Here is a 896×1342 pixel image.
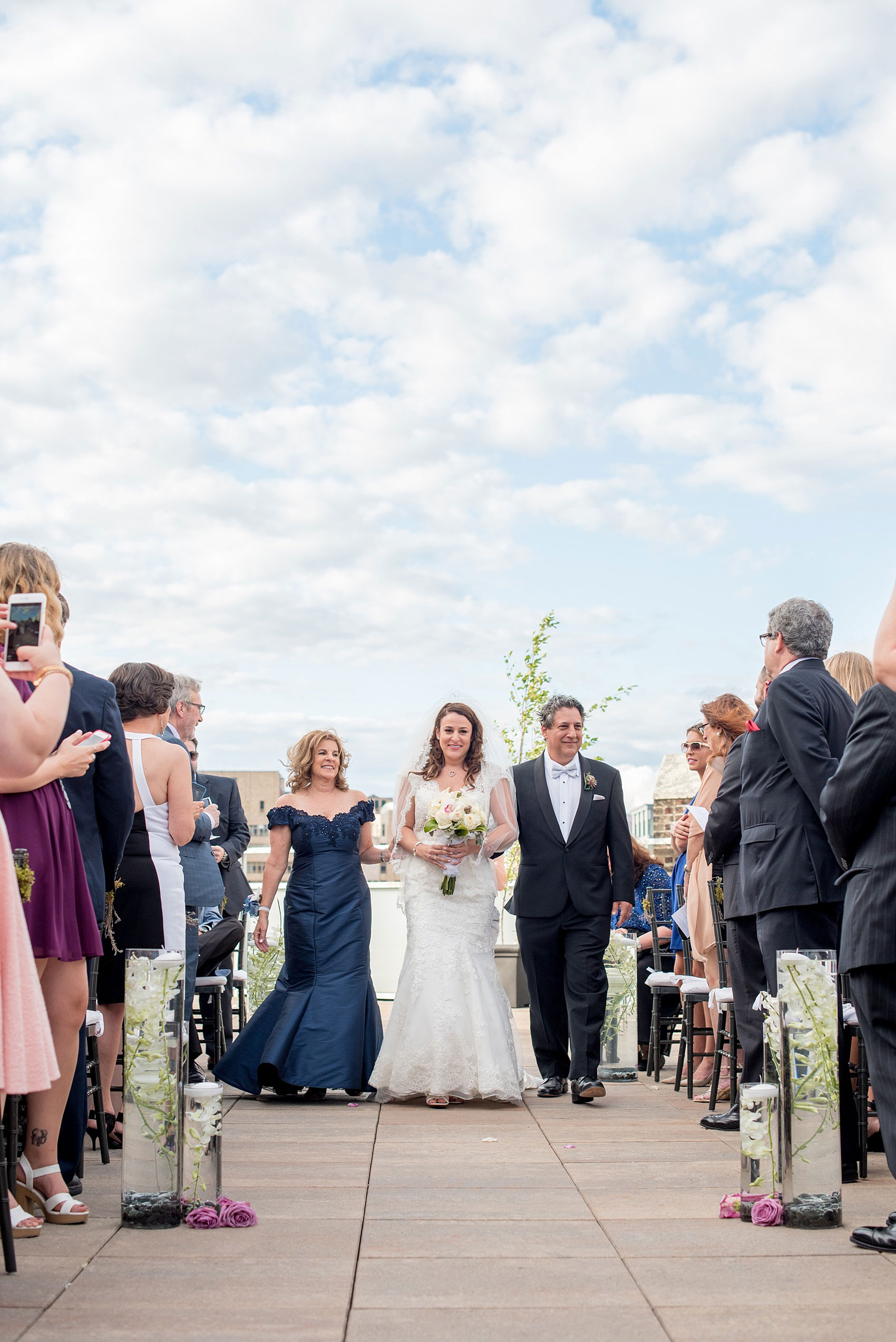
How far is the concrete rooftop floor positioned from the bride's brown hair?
2.73 m

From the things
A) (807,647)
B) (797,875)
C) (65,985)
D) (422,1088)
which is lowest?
(422,1088)

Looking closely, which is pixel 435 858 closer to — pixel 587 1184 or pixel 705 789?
pixel 705 789

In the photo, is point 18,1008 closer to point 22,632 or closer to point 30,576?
point 22,632

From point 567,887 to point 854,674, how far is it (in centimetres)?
224

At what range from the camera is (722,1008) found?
7105mm

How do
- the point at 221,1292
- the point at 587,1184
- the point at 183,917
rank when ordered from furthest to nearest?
the point at 183,917
the point at 587,1184
the point at 221,1292

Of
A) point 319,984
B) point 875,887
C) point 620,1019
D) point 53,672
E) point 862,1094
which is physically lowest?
point 620,1019

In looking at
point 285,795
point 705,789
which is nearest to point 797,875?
point 705,789

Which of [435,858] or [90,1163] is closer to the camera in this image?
[90,1163]

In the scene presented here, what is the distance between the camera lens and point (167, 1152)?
13.8ft

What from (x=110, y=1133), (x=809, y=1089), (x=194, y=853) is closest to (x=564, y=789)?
(x=194, y=853)

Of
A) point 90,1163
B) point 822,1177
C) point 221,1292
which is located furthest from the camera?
point 90,1163

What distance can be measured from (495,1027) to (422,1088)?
0.54 metres

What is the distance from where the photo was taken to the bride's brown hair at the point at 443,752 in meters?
8.14
